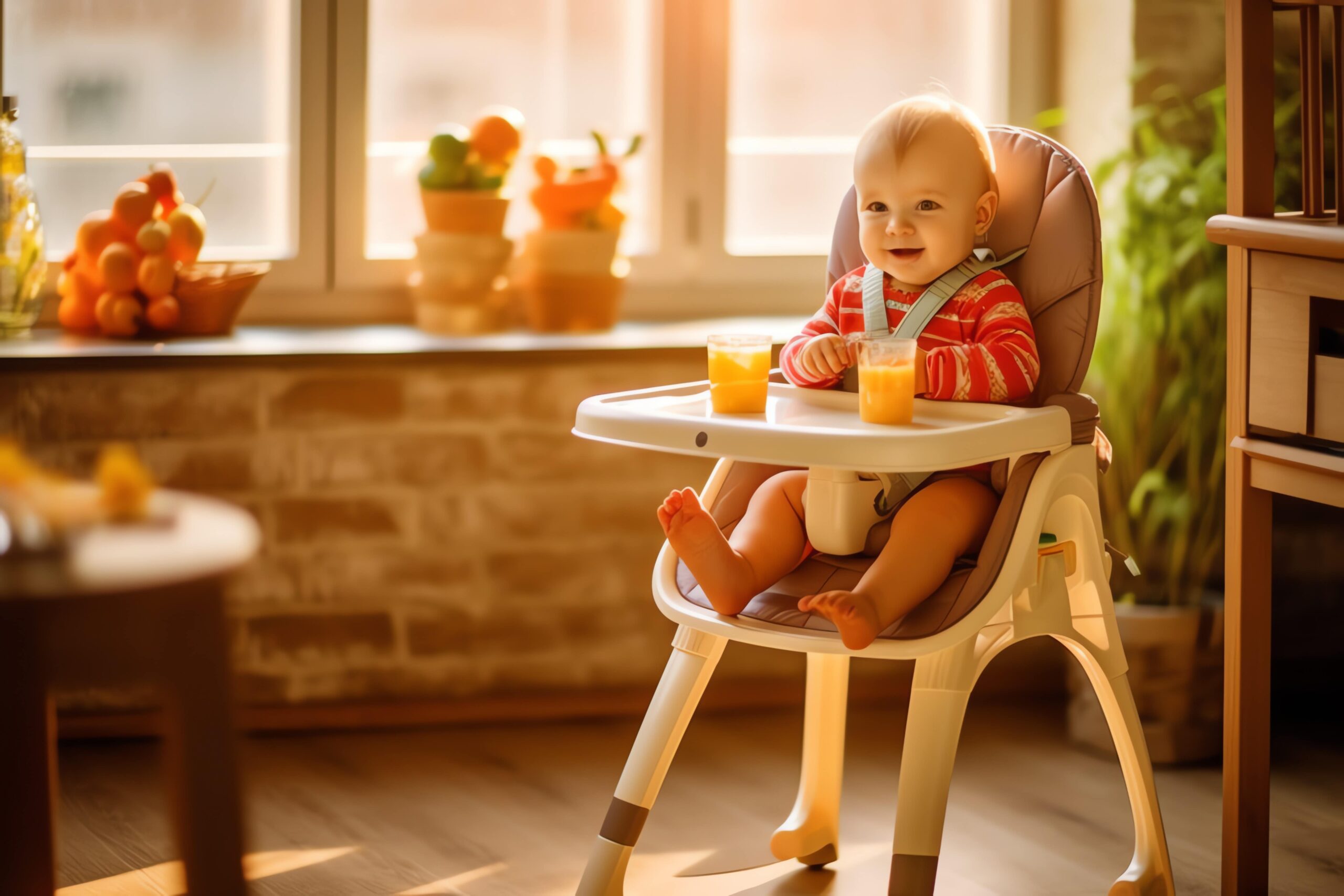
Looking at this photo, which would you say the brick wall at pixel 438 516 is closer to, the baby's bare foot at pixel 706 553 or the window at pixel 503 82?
the window at pixel 503 82

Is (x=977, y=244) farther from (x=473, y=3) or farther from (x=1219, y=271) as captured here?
(x=473, y=3)

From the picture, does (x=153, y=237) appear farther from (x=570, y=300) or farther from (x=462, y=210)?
(x=570, y=300)

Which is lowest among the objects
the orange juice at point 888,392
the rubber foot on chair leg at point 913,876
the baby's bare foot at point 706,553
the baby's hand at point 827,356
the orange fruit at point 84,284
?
the rubber foot on chair leg at point 913,876

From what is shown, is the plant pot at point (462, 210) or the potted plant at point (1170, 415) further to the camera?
the plant pot at point (462, 210)

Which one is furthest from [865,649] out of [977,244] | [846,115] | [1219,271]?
[846,115]

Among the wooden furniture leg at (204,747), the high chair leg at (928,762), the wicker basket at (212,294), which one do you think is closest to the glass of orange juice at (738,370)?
the high chair leg at (928,762)

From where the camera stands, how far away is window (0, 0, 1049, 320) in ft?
8.25

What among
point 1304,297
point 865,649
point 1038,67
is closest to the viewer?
point 865,649

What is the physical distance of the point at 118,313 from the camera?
2332 mm

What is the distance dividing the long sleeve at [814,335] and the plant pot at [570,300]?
805 mm

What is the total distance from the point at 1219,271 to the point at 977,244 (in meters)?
0.76

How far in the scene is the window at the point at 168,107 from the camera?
2.46m

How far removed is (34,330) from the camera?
2.38 m

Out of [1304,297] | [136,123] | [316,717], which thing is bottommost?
[316,717]
